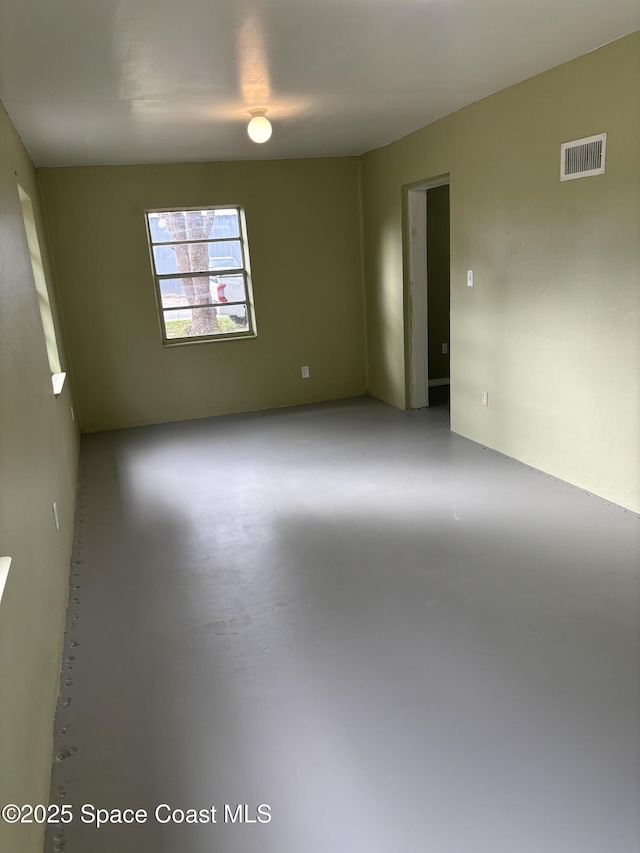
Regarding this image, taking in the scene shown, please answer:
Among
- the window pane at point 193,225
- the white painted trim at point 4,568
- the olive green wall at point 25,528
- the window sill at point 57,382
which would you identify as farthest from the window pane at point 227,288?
the white painted trim at point 4,568

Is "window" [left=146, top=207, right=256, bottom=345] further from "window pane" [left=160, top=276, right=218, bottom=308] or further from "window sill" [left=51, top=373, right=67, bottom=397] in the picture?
"window sill" [left=51, top=373, right=67, bottom=397]

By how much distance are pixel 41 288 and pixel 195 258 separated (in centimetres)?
179

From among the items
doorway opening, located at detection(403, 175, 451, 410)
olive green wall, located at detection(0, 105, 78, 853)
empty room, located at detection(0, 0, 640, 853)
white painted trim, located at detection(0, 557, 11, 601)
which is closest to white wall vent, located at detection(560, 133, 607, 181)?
empty room, located at detection(0, 0, 640, 853)

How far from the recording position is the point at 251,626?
2.48 m

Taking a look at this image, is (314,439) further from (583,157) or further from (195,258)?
(583,157)

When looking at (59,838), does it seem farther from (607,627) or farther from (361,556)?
(607,627)

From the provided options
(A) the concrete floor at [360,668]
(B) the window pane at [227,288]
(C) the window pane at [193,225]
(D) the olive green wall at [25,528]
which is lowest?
(A) the concrete floor at [360,668]

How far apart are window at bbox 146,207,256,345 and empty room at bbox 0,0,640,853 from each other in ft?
0.09

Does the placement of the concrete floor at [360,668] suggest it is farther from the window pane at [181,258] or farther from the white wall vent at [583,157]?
the window pane at [181,258]

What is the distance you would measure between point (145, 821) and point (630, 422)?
2.79 m

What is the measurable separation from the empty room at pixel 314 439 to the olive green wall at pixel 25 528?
0.03 meters

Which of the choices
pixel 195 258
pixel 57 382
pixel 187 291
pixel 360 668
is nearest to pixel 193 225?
pixel 195 258

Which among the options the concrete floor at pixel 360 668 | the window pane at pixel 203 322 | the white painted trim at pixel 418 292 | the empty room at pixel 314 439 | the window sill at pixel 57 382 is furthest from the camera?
the window pane at pixel 203 322

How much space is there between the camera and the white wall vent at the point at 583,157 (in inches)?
120
